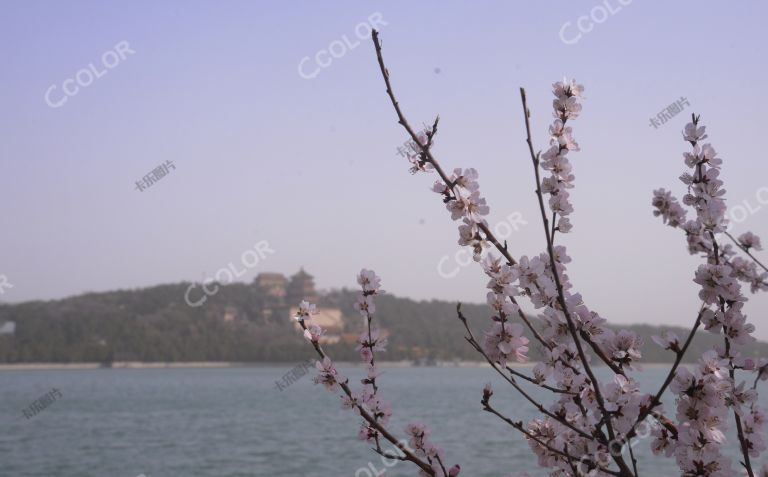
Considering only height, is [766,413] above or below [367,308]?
below

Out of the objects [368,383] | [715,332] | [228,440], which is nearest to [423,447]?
[368,383]

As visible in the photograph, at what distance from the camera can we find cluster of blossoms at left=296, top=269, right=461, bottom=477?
2447 mm

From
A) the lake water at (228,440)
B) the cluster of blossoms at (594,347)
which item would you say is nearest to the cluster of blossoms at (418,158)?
the cluster of blossoms at (594,347)

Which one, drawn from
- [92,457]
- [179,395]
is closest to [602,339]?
[92,457]

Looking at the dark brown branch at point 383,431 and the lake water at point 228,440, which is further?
the lake water at point 228,440

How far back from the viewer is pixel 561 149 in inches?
93.7

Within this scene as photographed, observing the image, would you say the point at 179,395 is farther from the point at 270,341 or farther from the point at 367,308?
the point at 367,308

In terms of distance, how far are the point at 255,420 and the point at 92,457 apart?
1623cm

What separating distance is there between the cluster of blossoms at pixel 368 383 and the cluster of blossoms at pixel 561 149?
25.7 inches

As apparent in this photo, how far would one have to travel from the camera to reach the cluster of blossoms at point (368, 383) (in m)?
2.45

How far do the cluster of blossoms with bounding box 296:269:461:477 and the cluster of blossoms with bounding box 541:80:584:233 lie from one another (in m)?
0.65

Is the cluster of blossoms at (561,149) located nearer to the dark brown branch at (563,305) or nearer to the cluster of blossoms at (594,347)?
the cluster of blossoms at (594,347)

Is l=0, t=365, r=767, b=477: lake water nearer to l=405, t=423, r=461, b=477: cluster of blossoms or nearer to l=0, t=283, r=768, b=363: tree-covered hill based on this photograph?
l=405, t=423, r=461, b=477: cluster of blossoms

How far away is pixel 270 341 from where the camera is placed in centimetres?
11394
